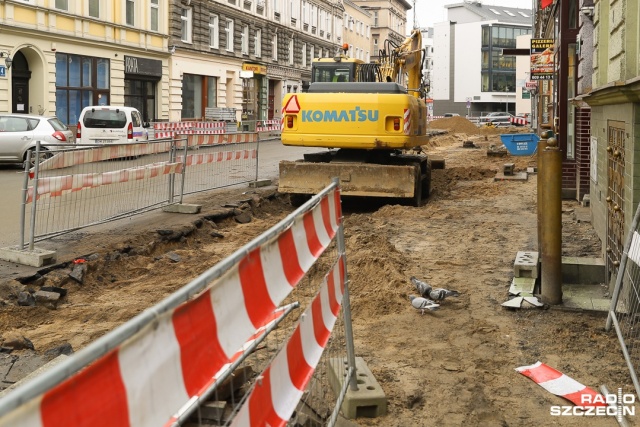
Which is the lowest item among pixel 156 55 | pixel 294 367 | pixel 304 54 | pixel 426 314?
pixel 426 314

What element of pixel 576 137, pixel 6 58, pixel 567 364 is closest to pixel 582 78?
pixel 576 137

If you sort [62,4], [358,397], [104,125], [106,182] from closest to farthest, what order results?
1. [358,397]
2. [106,182]
3. [104,125]
4. [62,4]

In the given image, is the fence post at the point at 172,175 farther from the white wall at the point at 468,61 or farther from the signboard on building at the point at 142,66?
the white wall at the point at 468,61

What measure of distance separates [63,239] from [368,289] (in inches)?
181

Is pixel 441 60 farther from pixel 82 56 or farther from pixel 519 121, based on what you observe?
pixel 82 56

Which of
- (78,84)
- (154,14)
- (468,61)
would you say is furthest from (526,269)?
(468,61)

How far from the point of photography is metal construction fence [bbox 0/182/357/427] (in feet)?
5.55

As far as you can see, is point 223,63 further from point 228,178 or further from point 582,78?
point 582,78

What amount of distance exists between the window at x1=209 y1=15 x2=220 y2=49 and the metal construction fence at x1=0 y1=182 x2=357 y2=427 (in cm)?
3829

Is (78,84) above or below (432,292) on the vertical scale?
above

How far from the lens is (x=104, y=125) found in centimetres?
2386

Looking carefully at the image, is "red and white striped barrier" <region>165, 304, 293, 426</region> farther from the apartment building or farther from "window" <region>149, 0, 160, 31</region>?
"window" <region>149, 0, 160, 31</region>

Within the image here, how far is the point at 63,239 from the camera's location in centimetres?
1005

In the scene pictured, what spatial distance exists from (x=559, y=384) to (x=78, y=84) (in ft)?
93.4
